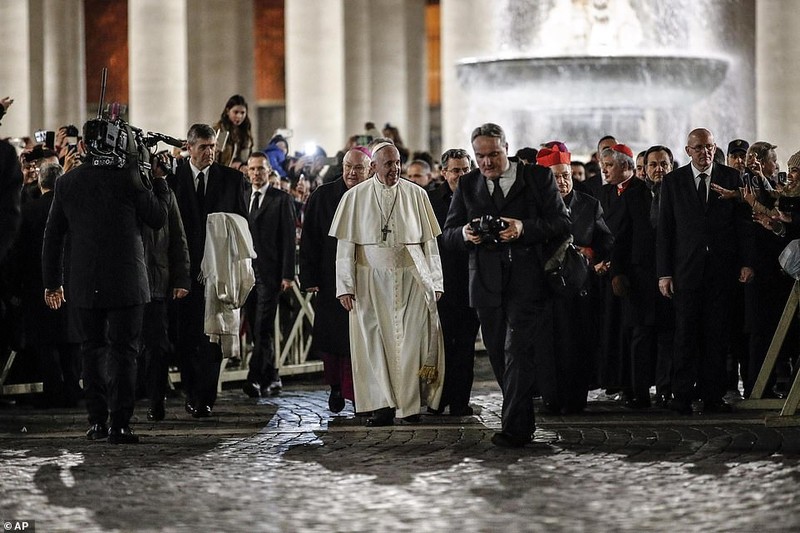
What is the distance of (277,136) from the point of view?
20.4m

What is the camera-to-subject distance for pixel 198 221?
42.1 ft

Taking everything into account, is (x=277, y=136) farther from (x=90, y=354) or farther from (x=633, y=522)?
(x=633, y=522)

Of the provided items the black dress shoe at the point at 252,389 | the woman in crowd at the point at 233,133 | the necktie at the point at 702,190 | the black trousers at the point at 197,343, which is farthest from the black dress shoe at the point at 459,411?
the woman in crowd at the point at 233,133

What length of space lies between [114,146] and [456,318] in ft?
10.7

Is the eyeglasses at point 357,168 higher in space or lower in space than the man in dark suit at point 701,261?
higher

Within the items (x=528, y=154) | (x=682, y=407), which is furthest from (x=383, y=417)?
(x=528, y=154)

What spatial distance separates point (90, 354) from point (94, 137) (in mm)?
1424

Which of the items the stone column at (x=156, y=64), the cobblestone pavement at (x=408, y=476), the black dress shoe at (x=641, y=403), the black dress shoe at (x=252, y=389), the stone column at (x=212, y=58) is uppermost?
the stone column at (x=212, y=58)

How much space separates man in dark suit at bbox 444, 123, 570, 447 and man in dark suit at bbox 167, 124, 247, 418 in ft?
8.91

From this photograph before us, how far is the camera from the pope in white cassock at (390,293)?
11.8m

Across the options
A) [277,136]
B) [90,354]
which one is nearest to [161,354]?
[90,354]

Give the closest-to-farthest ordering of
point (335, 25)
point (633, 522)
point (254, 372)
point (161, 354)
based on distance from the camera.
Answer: point (633, 522)
point (161, 354)
point (254, 372)
point (335, 25)

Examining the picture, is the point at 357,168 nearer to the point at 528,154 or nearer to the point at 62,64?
the point at 528,154

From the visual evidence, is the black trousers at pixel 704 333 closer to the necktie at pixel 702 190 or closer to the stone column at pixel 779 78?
the necktie at pixel 702 190
